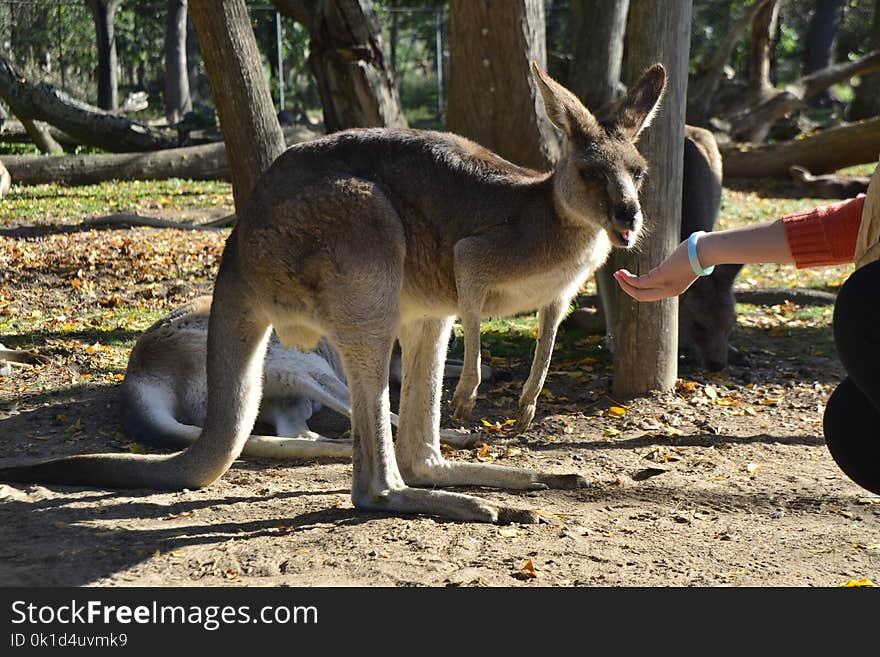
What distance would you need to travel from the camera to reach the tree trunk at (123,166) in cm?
1116

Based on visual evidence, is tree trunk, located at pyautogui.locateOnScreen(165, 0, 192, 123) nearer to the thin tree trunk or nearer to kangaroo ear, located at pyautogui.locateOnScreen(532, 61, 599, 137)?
the thin tree trunk

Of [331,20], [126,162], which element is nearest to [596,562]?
[331,20]

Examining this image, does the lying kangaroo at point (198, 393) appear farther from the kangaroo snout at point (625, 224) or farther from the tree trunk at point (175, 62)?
the tree trunk at point (175, 62)

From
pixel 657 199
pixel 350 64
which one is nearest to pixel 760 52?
pixel 350 64

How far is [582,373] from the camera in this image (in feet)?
19.0

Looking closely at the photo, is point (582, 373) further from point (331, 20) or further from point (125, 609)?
point (125, 609)

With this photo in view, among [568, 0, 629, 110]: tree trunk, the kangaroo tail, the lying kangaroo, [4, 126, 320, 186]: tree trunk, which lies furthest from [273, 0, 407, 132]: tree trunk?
[4, 126, 320, 186]: tree trunk

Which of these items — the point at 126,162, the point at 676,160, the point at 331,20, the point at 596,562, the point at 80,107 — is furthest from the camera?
the point at 80,107

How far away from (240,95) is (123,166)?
6.24 m

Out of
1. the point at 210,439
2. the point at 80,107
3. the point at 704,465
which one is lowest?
the point at 704,465

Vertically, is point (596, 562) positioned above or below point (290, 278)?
below

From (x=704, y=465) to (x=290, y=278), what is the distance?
1976 millimetres

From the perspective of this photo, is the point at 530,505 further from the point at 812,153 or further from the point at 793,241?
the point at 812,153

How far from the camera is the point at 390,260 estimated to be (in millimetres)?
3521
